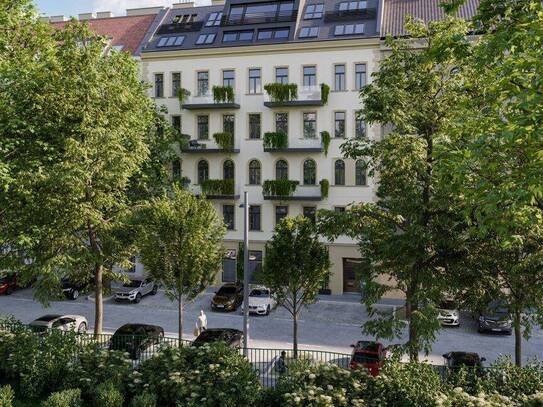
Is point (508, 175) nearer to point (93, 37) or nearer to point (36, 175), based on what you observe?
point (36, 175)

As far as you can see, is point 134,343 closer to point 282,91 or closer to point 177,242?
point 177,242

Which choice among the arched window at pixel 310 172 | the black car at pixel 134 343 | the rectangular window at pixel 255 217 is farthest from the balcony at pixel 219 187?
the black car at pixel 134 343

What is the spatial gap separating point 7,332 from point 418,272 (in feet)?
42.5

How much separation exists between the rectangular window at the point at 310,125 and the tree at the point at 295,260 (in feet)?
42.7

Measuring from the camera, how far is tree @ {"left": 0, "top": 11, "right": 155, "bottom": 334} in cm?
1736

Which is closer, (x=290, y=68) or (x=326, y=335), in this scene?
(x=326, y=335)

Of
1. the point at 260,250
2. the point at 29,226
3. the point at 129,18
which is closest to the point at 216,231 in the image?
the point at 29,226

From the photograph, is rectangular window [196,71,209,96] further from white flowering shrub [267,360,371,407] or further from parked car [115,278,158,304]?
white flowering shrub [267,360,371,407]

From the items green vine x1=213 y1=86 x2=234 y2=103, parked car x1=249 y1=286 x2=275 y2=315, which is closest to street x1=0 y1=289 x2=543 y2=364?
parked car x1=249 y1=286 x2=275 y2=315

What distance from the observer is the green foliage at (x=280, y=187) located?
31.8 m

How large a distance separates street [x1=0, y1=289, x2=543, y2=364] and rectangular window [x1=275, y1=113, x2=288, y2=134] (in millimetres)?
11289

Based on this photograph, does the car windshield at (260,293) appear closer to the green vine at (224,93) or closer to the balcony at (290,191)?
the balcony at (290,191)

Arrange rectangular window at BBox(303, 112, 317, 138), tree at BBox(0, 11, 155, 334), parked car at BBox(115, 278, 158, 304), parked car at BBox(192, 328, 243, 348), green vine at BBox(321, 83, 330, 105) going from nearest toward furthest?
tree at BBox(0, 11, 155, 334)
parked car at BBox(192, 328, 243, 348)
parked car at BBox(115, 278, 158, 304)
green vine at BBox(321, 83, 330, 105)
rectangular window at BBox(303, 112, 317, 138)

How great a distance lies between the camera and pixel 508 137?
26.1ft
